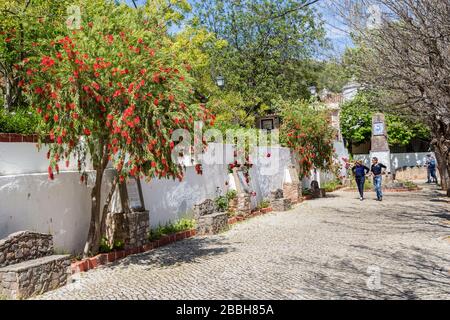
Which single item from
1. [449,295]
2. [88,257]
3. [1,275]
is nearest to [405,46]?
[449,295]

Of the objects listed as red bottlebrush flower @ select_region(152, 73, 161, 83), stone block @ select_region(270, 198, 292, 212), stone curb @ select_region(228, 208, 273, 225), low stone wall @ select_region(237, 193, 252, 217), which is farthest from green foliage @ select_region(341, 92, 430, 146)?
red bottlebrush flower @ select_region(152, 73, 161, 83)

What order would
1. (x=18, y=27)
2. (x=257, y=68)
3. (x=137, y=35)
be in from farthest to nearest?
(x=257, y=68), (x=18, y=27), (x=137, y=35)

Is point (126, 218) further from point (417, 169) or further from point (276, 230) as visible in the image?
point (417, 169)

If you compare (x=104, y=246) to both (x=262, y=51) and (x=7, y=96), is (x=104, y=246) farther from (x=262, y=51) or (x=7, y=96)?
(x=262, y=51)

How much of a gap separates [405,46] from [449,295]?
20.5ft

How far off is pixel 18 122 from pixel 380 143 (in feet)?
73.1

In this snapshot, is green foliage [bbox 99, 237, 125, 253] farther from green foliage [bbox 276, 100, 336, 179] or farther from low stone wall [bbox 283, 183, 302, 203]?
green foliage [bbox 276, 100, 336, 179]

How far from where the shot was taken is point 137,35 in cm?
802

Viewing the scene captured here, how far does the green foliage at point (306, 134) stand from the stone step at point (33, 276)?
14133 mm

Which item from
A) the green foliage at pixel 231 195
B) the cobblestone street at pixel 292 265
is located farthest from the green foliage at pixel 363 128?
the cobblestone street at pixel 292 265

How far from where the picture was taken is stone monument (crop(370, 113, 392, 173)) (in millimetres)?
26609

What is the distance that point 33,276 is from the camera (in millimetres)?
6496

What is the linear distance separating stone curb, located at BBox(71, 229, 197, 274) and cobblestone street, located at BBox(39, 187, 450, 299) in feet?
0.70

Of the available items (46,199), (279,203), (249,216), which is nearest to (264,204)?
(279,203)
